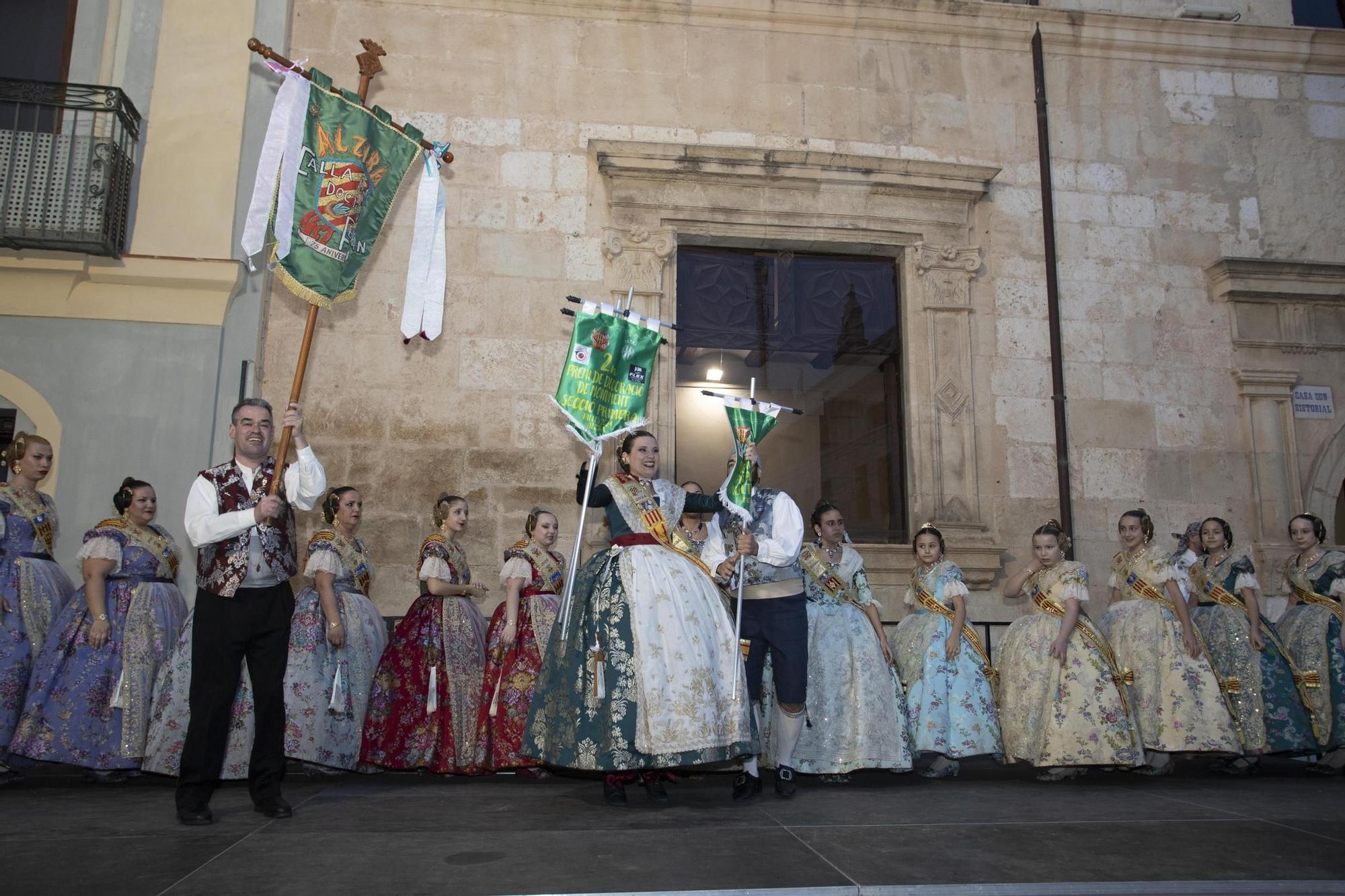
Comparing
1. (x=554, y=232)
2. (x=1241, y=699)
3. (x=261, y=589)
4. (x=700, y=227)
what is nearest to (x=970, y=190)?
(x=700, y=227)

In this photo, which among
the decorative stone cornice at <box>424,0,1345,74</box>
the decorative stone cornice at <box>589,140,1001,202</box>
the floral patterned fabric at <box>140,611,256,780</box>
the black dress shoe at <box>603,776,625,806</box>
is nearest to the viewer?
the black dress shoe at <box>603,776,625,806</box>

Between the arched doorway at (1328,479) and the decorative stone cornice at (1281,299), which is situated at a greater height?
the decorative stone cornice at (1281,299)

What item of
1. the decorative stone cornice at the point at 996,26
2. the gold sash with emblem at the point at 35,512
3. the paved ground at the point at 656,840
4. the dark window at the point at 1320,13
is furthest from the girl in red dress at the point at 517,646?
the dark window at the point at 1320,13

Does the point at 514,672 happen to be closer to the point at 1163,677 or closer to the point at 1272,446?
the point at 1163,677

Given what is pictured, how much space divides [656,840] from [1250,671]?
507 centimetres

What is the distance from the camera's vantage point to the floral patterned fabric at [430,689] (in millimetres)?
6734

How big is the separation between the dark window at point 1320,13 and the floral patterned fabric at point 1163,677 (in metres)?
6.59

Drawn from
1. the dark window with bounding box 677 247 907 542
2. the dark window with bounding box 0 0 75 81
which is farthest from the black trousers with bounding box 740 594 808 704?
the dark window with bounding box 0 0 75 81

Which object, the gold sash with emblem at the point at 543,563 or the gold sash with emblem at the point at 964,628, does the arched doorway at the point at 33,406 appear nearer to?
the gold sash with emblem at the point at 543,563

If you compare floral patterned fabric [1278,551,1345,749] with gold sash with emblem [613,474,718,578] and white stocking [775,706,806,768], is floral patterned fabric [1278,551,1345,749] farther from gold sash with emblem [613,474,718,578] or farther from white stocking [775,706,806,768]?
gold sash with emblem [613,474,718,578]

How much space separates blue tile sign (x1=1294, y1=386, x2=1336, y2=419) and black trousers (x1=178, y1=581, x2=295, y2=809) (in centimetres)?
873

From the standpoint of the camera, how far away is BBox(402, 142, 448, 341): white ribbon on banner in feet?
22.7

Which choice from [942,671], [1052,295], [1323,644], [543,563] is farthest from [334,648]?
[1323,644]

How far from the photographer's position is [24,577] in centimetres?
654
